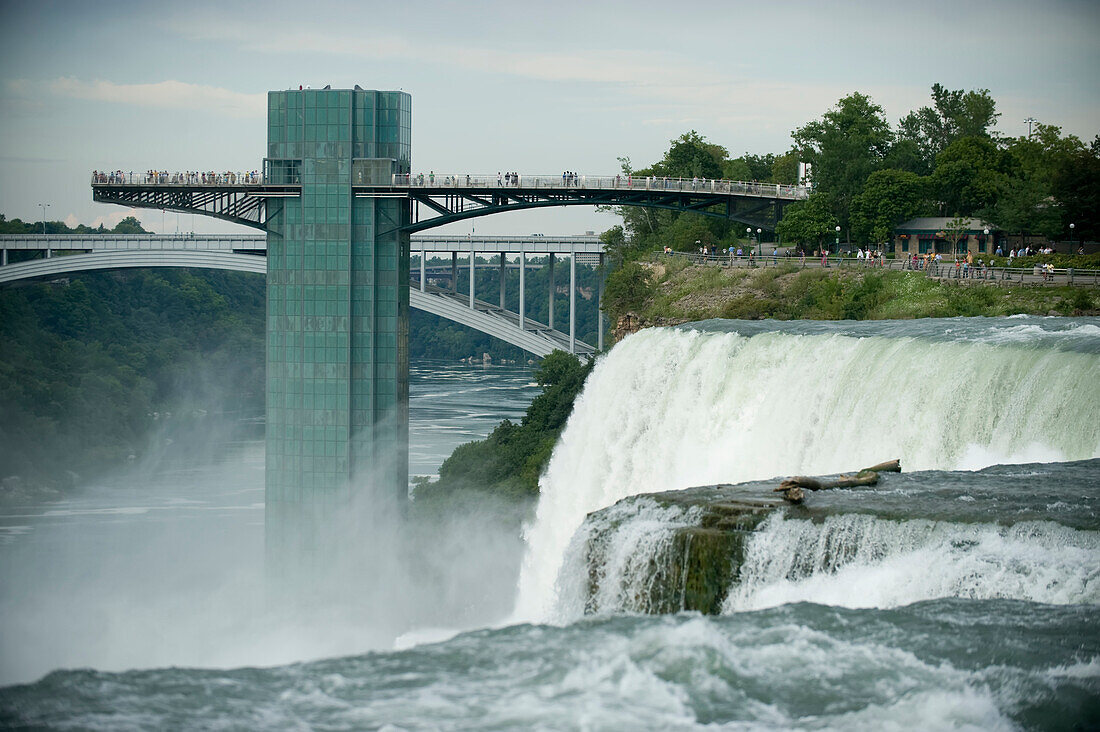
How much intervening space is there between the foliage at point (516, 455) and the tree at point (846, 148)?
8.67 metres

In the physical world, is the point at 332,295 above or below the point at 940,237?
below

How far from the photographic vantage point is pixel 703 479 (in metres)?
15.7

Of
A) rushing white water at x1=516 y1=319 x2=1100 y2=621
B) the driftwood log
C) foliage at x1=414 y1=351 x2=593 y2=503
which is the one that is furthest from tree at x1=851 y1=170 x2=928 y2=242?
the driftwood log

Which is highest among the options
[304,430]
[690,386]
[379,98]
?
[379,98]

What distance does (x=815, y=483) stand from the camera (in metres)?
10.9

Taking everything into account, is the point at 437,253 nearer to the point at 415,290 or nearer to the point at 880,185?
the point at 415,290

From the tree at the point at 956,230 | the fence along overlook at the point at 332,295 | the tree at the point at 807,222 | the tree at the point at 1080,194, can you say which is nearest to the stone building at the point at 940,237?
the tree at the point at 956,230

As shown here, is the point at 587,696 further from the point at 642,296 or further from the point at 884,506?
the point at 642,296

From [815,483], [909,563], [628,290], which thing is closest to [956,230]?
[628,290]

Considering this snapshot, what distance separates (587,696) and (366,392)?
20026 mm

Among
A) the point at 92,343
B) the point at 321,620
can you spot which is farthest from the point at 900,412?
the point at 92,343

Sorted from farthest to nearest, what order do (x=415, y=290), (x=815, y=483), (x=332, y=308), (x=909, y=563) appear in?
1. (x=415, y=290)
2. (x=332, y=308)
3. (x=815, y=483)
4. (x=909, y=563)

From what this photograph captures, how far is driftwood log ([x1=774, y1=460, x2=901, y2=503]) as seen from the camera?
10328mm

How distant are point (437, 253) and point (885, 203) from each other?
1547 cm
